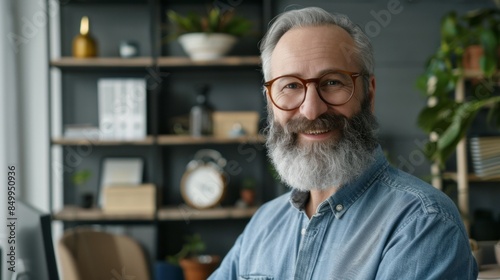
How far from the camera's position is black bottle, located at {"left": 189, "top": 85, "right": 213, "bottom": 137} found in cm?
367

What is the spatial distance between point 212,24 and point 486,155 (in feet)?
5.59

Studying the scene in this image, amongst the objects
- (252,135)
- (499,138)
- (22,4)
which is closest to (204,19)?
(252,135)

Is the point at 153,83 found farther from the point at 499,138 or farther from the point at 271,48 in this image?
the point at 271,48

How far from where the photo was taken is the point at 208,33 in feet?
11.7

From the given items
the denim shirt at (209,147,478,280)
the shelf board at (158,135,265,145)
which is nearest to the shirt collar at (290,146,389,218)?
the denim shirt at (209,147,478,280)

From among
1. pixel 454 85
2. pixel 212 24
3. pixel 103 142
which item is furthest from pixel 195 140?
pixel 454 85

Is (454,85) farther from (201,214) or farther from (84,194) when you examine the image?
(84,194)

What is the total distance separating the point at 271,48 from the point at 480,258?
804 mm

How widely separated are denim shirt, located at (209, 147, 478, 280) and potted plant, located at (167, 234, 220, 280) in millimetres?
1918

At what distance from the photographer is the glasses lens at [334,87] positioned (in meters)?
1.41

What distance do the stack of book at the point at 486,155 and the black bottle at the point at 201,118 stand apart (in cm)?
151

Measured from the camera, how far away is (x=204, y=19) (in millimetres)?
3658

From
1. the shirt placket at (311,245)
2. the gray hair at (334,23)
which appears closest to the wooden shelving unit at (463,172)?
the gray hair at (334,23)

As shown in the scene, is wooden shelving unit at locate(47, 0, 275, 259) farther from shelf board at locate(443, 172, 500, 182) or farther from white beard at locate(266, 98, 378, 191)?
white beard at locate(266, 98, 378, 191)
